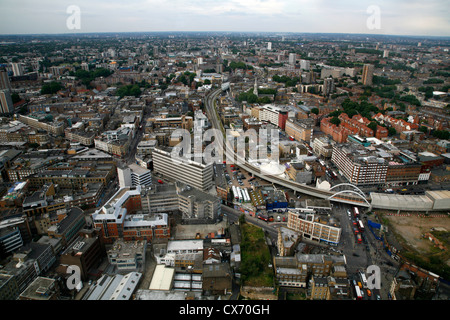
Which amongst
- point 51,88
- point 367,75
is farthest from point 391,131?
point 51,88

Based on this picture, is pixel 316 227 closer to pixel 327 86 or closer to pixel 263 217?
pixel 263 217

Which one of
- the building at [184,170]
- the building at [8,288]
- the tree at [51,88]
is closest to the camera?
the building at [8,288]

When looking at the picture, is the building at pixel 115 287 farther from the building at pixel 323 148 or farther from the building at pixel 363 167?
the building at pixel 323 148

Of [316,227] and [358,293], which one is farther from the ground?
[316,227]

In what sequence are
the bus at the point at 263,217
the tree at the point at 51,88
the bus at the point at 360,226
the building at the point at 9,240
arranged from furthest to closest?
the tree at the point at 51,88
the bus at the point at 263,217
the bus at the point at 360,226
the building at the point at 9,240

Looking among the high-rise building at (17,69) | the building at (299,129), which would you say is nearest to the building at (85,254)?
the building at (299,129)

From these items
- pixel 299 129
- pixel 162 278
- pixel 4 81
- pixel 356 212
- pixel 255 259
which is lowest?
pixel 356 212

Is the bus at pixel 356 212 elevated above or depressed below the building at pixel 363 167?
below

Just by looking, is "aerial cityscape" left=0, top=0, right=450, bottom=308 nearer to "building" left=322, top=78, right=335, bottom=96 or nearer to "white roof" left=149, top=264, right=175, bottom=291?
"white roof" left=149, top=264, right=175, bottom=291
